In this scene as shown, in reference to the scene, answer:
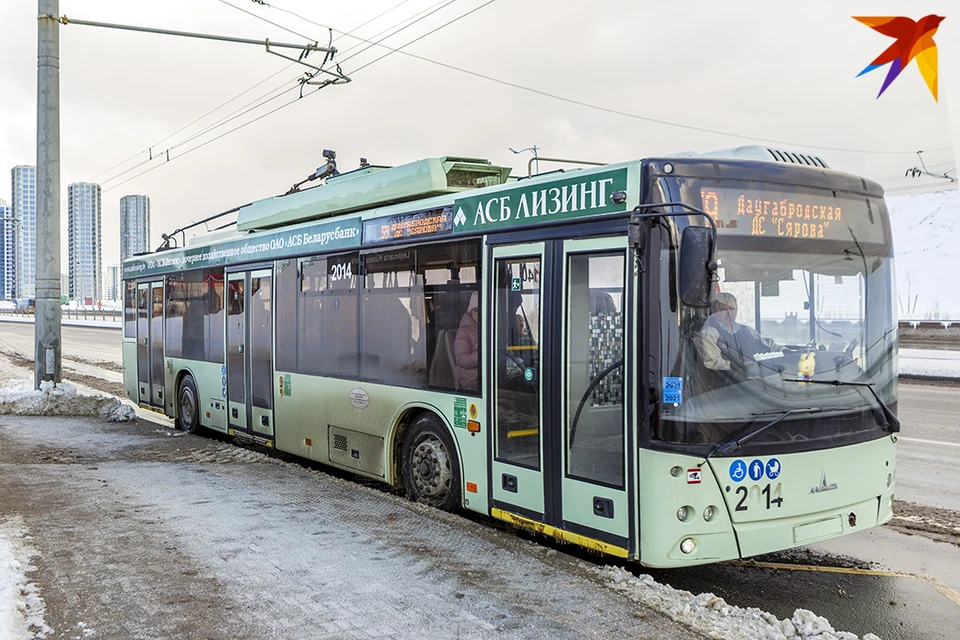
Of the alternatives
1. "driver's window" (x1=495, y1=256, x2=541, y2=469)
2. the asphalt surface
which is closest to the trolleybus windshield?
the asphalt surface

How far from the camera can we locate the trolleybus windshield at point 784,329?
5.17m

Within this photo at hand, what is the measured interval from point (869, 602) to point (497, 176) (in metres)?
4.93

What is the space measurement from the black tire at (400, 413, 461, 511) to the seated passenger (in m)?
2.62

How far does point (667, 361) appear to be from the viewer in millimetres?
5160

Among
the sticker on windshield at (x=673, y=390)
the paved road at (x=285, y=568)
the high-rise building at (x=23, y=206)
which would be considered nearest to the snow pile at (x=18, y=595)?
the paved road at (x=285, y=568)

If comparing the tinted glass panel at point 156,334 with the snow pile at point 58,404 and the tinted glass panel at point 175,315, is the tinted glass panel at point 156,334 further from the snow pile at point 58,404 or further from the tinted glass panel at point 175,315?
the snow pile at point 58,404

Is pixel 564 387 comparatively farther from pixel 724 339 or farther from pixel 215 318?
pixel 215 318

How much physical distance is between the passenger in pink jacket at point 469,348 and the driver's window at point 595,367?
1.07 m

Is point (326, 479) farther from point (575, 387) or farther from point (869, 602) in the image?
point (869, 602)

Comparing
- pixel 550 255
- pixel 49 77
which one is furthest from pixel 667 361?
pixel 49 77

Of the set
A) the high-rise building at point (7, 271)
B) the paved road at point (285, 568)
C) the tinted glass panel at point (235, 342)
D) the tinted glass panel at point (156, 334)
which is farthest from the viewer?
the high-rise building at point (7, 271)

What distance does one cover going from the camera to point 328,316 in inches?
352

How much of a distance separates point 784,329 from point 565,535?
207cm

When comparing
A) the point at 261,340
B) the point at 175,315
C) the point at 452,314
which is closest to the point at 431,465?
the point at 452,314
